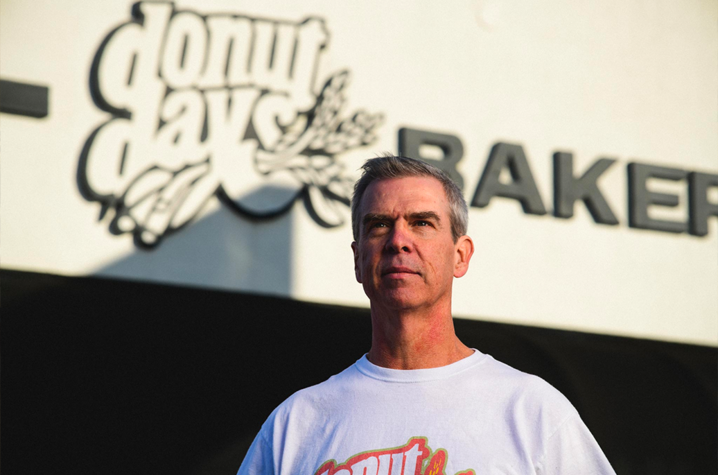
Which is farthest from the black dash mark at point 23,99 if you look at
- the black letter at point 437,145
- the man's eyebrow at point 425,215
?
the man's eyebrow at point 425,215

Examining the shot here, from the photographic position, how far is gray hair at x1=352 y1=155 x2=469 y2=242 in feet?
8.62

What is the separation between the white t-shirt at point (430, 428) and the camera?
217cm

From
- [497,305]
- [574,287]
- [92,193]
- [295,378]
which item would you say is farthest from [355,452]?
[574,287]

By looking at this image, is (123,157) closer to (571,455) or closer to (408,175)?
(408,175)

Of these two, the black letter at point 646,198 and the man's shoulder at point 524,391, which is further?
the black letter at point 646,198

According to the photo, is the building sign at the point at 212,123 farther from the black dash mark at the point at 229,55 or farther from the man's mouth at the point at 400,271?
the man's mouth at the point at 400,271

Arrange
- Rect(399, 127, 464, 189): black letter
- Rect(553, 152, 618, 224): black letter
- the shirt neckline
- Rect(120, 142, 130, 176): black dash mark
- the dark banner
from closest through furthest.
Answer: the shirt neckline
the dark banner
Rect(120, 142, 130, 176): black dash mark
Rect(399, 127, 464, 189): black letter
Rect(553, 152, 618, 224): black letter

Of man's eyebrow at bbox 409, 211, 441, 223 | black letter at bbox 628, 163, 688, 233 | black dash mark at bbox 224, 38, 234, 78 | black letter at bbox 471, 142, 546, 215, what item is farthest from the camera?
black letter at bbox 628, 163, 688, 233

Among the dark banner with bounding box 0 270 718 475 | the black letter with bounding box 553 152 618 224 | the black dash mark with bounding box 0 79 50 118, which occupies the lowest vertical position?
the dark banner with bounding box 0 270 718 475

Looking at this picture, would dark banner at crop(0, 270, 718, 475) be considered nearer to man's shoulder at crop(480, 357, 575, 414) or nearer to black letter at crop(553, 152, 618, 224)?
black letter at crop(553, 152, 618, 224)

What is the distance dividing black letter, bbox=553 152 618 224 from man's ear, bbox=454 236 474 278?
15.8 ft

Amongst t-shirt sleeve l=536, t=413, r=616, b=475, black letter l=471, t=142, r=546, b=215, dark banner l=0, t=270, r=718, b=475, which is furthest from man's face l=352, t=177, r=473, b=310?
black letter l=471, t=142, r=546, b=215

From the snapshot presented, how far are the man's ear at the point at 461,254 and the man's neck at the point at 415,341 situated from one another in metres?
0.20

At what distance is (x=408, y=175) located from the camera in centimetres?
262
